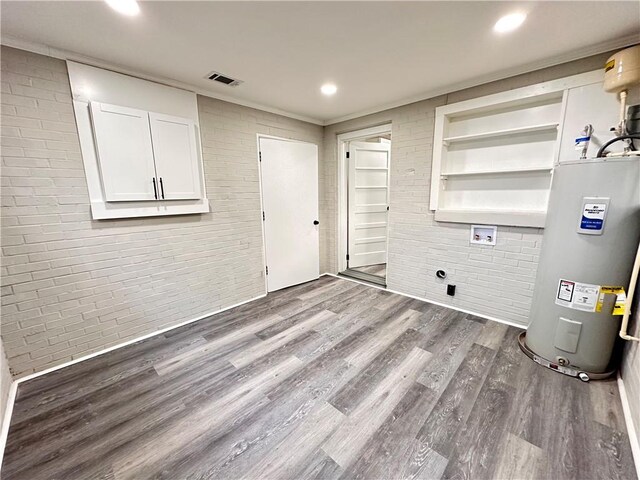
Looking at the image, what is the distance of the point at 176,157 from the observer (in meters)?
2.50

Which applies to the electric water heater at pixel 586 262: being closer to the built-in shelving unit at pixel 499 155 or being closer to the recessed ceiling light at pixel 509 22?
the built-in shelving unit at pixel 499 155

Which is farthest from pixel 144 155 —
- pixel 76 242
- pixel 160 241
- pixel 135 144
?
pixel 76 242

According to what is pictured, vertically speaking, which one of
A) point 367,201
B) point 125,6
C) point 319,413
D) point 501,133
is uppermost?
point 125,6

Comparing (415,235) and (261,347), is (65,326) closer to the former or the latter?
(261,347)

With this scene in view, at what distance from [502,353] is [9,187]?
404 cm

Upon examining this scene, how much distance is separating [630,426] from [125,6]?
12.5 ft

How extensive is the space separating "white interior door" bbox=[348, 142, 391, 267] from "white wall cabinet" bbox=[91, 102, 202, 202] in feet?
8.00

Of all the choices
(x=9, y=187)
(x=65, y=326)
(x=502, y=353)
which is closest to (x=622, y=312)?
(x=502, y=353)

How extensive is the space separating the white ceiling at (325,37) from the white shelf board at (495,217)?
127 centimetres

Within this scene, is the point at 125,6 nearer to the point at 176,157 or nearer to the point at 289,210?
the point at 176,157

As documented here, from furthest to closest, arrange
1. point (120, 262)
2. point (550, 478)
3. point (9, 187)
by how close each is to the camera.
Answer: point (120, 262) < point (9, 187) < point (550, 478)

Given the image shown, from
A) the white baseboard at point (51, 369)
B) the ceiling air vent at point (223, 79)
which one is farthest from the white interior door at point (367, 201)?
the white baseboard at point (51, 369)

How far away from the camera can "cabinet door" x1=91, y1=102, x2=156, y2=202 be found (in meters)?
2.09

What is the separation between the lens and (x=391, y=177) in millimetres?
3322
